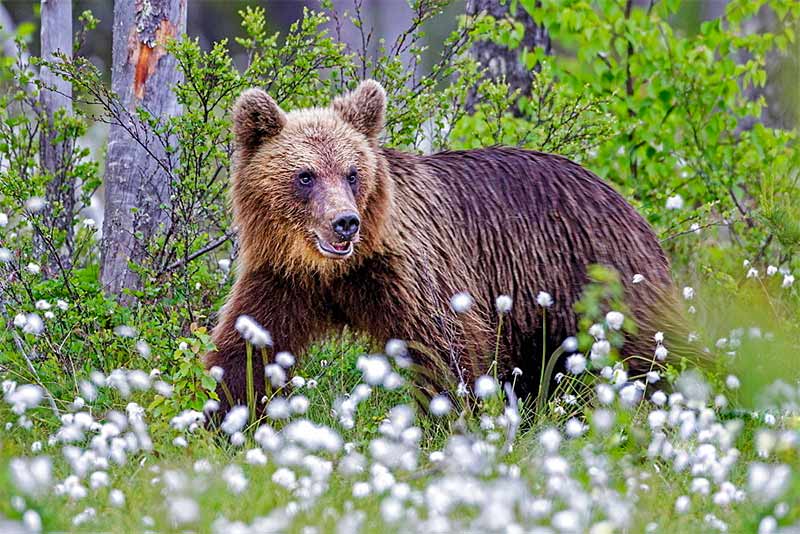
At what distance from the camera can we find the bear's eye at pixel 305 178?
5418mm

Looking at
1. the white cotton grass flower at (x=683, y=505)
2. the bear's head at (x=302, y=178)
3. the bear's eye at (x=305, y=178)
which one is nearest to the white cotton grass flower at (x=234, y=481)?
the white cotton grass flower at (x=683, y=505)

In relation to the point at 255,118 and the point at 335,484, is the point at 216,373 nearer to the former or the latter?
the point at 335,484

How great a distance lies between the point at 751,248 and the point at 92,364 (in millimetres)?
4830

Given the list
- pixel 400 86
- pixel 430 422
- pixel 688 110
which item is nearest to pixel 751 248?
pixel 688 110

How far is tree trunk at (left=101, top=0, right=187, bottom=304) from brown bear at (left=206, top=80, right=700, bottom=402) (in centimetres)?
105

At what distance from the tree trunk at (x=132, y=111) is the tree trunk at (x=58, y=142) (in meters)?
0.40

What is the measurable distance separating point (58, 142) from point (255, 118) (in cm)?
193

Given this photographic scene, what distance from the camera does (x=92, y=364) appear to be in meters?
5.83

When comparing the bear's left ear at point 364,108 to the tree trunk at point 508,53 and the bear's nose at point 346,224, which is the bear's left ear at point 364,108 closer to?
the bear's nose at point 346,224

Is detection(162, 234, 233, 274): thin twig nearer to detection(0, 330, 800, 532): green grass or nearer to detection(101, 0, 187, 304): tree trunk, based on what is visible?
detection(101, 0, 187, 304): tree trunk

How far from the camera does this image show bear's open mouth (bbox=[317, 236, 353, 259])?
203 inches

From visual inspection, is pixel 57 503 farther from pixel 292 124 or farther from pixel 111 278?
pixel 111 278

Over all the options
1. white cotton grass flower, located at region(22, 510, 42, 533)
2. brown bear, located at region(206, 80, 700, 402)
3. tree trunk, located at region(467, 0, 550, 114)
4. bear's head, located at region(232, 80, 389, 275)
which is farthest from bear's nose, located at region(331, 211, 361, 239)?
tree trunk, located at region(467, 0, 550, 114)

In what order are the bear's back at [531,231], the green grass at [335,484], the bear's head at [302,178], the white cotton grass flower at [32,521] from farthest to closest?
the bear's back at [531,231] < the bear's head at [302,178] < the green grass at [335,484] < the white cotton grass flower at [32,521]
